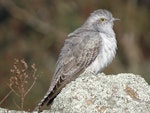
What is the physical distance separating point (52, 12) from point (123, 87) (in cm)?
1507

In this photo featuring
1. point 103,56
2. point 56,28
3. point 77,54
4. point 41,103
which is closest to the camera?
point 41,103

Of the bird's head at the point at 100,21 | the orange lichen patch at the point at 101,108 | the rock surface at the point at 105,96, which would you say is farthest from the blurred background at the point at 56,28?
the orange lichen patch at the point at 101,108

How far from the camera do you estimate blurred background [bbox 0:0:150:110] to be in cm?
2047

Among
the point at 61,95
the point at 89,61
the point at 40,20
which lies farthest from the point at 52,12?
the point at 61,95

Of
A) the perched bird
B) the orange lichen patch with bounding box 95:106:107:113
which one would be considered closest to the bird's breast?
the perched bird

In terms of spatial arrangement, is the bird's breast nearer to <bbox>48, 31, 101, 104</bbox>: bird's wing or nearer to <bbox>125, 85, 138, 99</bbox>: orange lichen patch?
<bbox>48, 31, 101, 104</bbox>: bird's wing

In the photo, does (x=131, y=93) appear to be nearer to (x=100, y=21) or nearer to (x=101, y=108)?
(x=101, y=108)

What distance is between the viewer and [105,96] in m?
7.90

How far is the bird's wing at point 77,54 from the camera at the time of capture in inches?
389

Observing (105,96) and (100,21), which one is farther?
(100,21)

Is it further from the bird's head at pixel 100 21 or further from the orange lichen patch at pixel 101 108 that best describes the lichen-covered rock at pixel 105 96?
the bird's head at pixel 100 21

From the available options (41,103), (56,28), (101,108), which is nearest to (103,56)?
(41,103)

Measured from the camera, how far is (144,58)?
20906 millimetres

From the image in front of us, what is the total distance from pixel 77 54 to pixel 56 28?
12219 millimetres
